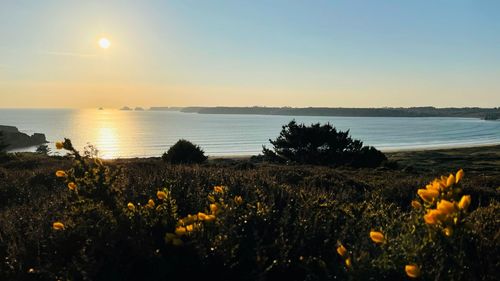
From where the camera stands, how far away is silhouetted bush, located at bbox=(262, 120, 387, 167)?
117 ft

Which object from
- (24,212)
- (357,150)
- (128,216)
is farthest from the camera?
(357,150)

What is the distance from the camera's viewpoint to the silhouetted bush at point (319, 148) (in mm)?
35531

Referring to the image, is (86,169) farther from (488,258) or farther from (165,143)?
(165,143)

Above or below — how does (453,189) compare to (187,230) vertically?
above

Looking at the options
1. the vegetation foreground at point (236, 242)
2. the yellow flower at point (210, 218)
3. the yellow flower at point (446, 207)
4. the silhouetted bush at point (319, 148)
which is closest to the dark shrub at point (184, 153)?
the silhouetted bush at point (319, 148)

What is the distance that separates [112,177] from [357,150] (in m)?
33.8

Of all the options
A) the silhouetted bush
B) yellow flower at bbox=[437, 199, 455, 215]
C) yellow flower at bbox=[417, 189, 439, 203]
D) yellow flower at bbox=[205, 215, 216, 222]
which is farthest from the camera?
the silhouetted bush

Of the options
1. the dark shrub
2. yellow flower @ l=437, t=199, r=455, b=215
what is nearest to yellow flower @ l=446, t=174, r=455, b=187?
yellow flower @ l=437, t=199, r=455, b=215

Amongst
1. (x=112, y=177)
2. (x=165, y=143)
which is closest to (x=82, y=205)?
(x=112, y=177)

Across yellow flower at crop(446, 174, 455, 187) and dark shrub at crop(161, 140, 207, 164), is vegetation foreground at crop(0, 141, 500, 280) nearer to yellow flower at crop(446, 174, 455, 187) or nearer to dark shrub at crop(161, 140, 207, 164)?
yellow flower at crop(446, 174, 455, 187)

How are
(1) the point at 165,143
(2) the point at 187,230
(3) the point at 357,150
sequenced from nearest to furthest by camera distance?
(2) the point at 187,230 < (3) the point at 357,150 < (1) the point at 165,143

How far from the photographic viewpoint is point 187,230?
3523 millimetres

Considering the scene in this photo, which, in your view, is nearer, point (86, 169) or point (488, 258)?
→ point (488, 258)

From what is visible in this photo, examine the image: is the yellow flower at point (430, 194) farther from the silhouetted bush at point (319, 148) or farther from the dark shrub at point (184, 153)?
the silhouetted bush at point (319, 148)
